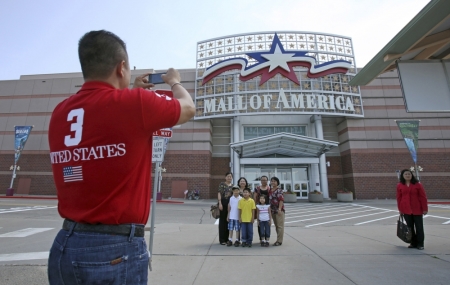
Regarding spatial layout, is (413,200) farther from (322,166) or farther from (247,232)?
(322,166)

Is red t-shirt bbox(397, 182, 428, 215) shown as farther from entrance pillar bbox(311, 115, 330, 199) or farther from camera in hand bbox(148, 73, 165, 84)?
entrance pillar bbox(311, 115, 330, 199)

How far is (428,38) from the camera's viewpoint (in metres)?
4.85

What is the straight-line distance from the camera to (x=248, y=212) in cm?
624

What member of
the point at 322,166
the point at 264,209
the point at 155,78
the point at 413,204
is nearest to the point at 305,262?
the point at 264,209

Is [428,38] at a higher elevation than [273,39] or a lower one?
lower

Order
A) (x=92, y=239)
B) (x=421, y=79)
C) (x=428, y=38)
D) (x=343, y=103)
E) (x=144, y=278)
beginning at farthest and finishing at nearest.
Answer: (x=343, y=103) → (x=421, y=79) → (x=428, y=38) → (x=144, y=278) → (x=92, y=239)

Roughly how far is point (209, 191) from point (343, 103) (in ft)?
51.1

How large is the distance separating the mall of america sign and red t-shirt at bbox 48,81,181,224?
23028mm

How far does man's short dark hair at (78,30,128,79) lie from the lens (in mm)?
1397

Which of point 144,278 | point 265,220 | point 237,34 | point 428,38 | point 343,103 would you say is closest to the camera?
point 144,278

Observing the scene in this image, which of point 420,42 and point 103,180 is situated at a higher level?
point 420,42

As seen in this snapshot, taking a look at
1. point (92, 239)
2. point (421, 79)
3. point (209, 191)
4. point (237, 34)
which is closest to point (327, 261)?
point (421, 79)

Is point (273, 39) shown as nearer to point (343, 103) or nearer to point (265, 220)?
point (343, 103)

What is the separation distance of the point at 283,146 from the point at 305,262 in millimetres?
20607
